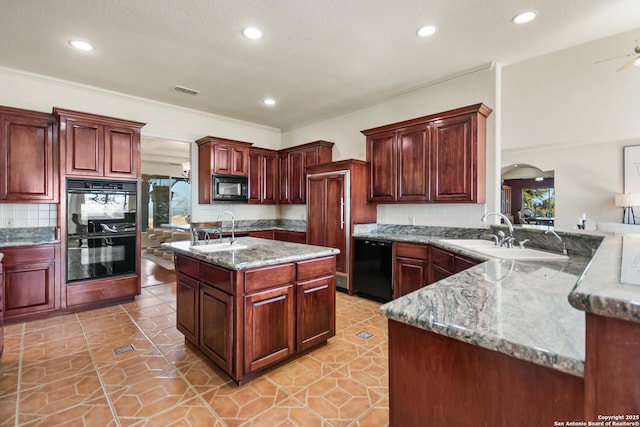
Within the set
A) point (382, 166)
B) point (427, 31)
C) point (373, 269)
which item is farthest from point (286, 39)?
point (373, 269)

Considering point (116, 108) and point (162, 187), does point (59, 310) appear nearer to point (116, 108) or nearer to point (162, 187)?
point (116, 108)

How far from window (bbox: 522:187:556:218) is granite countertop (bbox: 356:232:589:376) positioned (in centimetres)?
609

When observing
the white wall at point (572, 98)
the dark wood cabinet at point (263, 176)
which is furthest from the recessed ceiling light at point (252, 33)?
the white wall at point (572, 98)

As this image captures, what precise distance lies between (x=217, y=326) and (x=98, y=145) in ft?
9.87

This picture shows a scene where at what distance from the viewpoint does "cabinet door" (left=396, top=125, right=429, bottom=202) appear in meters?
3.94

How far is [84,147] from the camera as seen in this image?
3713mm

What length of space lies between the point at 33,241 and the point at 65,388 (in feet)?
6.92

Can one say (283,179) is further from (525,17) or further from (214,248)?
(525,17)

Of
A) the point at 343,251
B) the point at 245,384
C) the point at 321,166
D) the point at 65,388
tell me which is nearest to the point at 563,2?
the point at 321,166

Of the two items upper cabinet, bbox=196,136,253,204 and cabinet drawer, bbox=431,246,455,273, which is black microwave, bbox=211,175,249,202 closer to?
upper cabinet, bbox=196,136,253,204

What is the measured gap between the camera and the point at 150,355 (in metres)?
2.68

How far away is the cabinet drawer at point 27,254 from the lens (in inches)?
129

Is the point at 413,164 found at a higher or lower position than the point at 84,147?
lower

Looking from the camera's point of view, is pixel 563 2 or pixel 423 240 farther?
pixel 423 240
